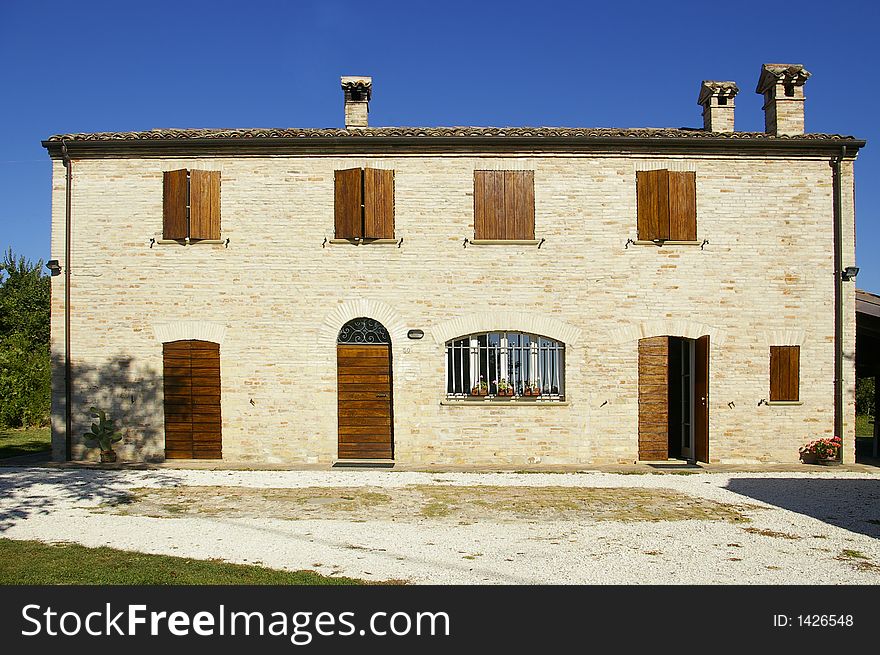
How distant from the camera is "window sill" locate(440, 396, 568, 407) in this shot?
1251 cm

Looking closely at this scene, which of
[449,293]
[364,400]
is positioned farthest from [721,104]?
[364,400]

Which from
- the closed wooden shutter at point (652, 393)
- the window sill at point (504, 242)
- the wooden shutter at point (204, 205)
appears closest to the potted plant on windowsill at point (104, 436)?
the wooden shutter at point (204, 205)

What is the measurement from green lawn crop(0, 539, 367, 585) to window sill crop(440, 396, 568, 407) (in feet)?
22.2

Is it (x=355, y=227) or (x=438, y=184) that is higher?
(x=438, y=184)

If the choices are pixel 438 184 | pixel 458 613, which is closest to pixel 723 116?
pixel 438 184

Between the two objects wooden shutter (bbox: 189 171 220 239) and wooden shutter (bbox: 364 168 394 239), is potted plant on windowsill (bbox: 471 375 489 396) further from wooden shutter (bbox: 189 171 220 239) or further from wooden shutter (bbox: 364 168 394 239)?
wooden shutter (bbox: 189 171 220 239)

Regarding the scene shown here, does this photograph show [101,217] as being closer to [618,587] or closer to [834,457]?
[618,587]

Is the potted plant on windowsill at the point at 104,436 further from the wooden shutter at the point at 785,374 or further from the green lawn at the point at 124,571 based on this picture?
the wooden shutter at the point at 785,374

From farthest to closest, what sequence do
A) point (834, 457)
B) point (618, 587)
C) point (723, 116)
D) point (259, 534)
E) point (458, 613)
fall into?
point (723, 116)
point (834, 457)
point (259, 534)
point (618, 587)
point (458, 613)

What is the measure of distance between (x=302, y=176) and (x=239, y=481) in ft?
18.7

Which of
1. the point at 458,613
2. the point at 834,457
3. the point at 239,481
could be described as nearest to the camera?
the point at 458,613

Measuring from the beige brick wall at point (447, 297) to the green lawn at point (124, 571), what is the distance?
20.0ft

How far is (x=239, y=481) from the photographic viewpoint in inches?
431

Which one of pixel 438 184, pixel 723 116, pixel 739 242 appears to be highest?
pixel 723 116
